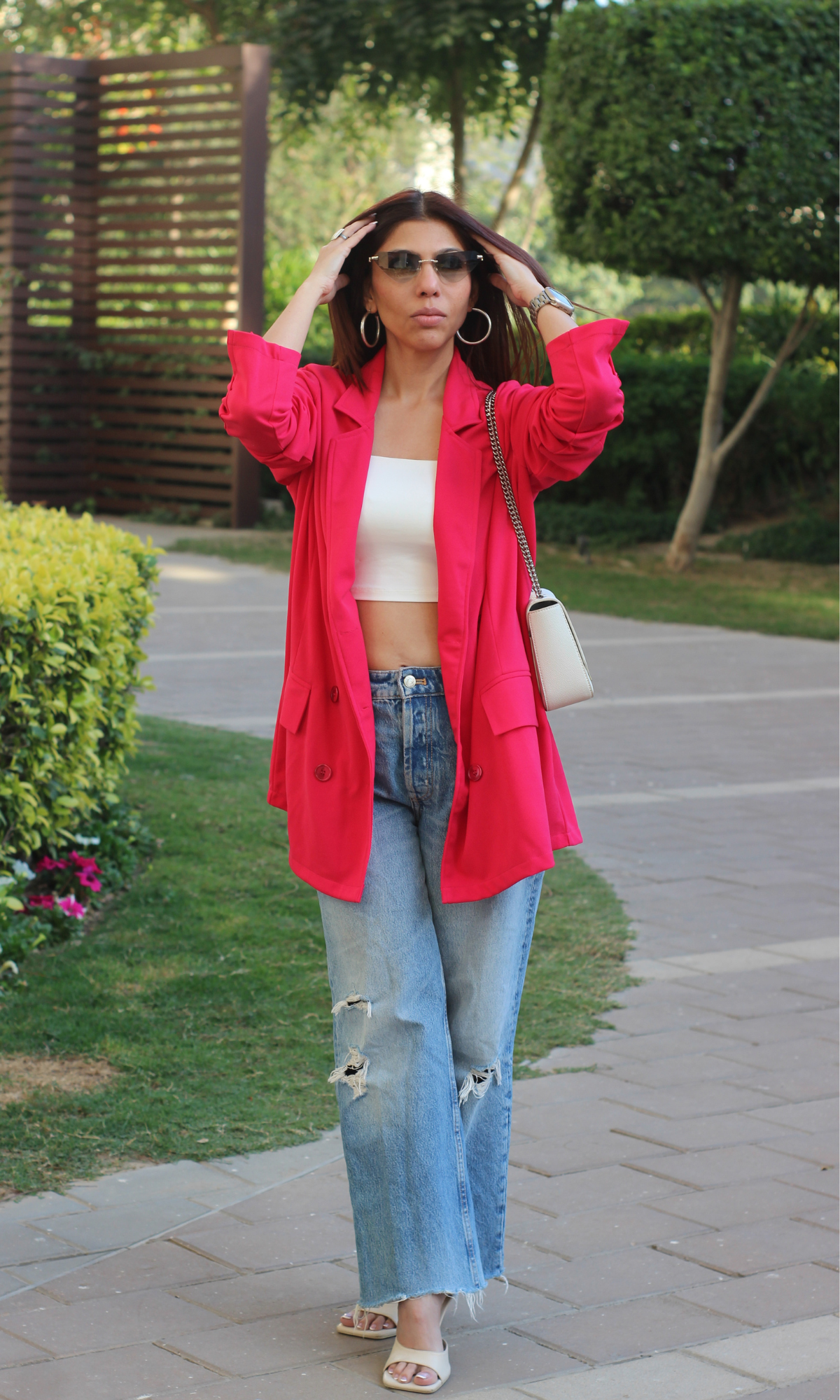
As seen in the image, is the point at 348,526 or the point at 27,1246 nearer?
the point at 348,526

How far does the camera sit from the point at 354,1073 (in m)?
2.66

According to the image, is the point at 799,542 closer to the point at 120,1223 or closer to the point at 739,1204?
the point at 739,1204

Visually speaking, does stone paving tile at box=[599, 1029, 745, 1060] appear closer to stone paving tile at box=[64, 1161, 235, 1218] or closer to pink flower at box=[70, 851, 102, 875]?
stone paving tile at box=[64, 1161, 235, 1218]

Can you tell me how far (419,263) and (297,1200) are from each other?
6.18ft

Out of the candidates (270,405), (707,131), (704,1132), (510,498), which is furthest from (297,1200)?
(707,131)

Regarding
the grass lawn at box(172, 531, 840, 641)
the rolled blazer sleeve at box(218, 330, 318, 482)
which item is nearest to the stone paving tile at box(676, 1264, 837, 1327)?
the rolled blazer sleeve at box(218, 330, 318, 482)

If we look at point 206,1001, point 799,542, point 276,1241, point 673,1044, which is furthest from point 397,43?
point 276,1241

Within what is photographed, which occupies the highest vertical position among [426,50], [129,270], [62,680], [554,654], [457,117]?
[426,50]

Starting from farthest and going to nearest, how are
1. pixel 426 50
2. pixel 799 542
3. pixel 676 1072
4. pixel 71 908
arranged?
pixel 426 50
pixel 799 542
pixel 71 908
pixel 676 1072

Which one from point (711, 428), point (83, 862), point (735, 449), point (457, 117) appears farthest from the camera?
point (457, 117)

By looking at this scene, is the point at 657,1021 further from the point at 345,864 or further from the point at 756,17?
the point at 756,17

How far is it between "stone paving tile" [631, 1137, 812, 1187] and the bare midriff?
4.76ft

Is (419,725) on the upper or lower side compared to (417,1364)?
upper

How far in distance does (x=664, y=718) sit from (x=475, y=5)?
1266 cm
